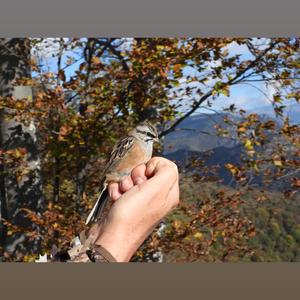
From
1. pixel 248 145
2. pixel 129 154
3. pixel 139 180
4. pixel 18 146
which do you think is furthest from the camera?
pixel 18 146

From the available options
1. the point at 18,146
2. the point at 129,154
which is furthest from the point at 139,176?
Result: the point at 18,146

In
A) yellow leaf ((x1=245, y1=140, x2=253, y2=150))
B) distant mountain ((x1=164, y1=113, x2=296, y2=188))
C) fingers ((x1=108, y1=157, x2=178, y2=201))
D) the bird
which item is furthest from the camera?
distant mountain ((x1=164, y1=113, x2=296, y2=188))

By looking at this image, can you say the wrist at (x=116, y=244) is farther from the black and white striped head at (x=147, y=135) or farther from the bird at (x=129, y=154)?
the black and white striped head at (x=147, y=135)

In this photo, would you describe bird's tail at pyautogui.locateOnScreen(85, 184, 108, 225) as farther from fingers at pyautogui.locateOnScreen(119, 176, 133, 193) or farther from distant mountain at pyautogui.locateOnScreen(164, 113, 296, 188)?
distant mountain at pyautogui.locateOnScreen(164, 113, 296, 188)

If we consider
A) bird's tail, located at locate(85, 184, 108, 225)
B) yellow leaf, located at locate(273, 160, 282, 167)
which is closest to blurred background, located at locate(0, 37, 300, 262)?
yellow leaf, located at locate(273, 160, 282, 167)

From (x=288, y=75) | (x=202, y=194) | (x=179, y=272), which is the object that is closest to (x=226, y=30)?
(x=288, y=75)

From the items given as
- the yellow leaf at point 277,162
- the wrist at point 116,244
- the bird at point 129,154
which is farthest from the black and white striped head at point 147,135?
the yellow leaf at point 277,162

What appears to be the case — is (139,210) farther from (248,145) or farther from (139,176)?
(248,145)
